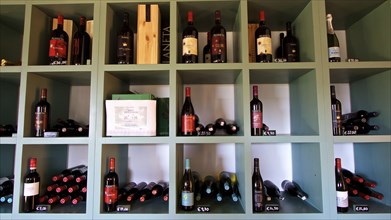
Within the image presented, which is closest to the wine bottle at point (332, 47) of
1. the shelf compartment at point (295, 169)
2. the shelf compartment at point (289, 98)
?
the shelf compartment at point (289, 98)

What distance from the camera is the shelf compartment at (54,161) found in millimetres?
989

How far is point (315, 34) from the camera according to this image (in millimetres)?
996

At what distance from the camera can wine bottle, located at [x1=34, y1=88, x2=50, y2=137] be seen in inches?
40.4

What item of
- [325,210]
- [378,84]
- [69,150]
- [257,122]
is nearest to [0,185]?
[69,150]

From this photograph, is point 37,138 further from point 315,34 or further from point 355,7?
point 355,7

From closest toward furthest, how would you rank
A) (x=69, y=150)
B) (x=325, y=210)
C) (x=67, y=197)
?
(x=325, y=210) < (x=67, y=197) < (x=69, y=150)


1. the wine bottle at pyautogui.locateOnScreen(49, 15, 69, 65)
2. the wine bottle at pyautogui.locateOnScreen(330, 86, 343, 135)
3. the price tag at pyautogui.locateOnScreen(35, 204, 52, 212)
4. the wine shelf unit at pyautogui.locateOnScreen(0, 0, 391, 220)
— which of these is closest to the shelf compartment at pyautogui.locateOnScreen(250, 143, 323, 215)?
the wine shelf unit at pyautogui.locateOnScreen(0, 0, 391, 220)

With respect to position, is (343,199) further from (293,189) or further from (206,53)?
(206,53)

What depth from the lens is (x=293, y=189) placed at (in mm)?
1161

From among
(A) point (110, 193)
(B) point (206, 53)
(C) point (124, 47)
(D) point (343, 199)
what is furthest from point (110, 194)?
(D) point (343, 199)

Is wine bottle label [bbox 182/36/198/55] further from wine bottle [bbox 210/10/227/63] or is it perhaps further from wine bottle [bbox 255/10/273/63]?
wine bottle [bbox 255/10/273/63]

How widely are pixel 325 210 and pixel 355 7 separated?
3.29ft

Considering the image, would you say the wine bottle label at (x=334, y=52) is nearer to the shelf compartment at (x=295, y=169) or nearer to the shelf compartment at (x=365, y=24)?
the shelf compartment at (x=365, y=24)

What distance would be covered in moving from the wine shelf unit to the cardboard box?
0.12 ft
